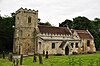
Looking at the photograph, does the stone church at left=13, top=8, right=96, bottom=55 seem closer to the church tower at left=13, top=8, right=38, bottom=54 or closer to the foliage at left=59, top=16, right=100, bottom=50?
the church tower at left=13, top=8, right=38, bottom=54

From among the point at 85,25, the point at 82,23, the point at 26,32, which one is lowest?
the point at 26,32

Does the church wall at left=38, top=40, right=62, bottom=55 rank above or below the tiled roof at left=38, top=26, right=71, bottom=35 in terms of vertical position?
below

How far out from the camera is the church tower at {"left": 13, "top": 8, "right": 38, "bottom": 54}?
154 ft

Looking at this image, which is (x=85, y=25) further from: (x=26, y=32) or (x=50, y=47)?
(x=26, y=32)

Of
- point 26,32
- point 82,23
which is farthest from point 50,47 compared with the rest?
point 82,23

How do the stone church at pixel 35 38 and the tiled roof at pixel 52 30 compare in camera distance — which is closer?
the stone church at pixel 35 38

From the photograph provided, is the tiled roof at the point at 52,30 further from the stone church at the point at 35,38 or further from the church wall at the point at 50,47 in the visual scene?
the church wall at the point at 50,47

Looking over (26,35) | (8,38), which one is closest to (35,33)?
(26,35)

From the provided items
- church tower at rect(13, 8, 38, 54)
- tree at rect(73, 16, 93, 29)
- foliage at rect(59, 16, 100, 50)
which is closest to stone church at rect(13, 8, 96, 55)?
church tower at rect(13, 8, 38, 54)

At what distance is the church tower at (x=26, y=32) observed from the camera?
46.9m

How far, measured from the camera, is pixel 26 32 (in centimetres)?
4747

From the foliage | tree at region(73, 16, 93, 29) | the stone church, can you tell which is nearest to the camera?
the stone church

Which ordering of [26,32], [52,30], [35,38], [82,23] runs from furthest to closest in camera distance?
[82,23], [52,30], [35,38], [26,32]

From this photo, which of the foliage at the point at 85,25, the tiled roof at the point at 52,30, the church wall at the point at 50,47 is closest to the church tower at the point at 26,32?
the tiled roof at the point at 52,30
